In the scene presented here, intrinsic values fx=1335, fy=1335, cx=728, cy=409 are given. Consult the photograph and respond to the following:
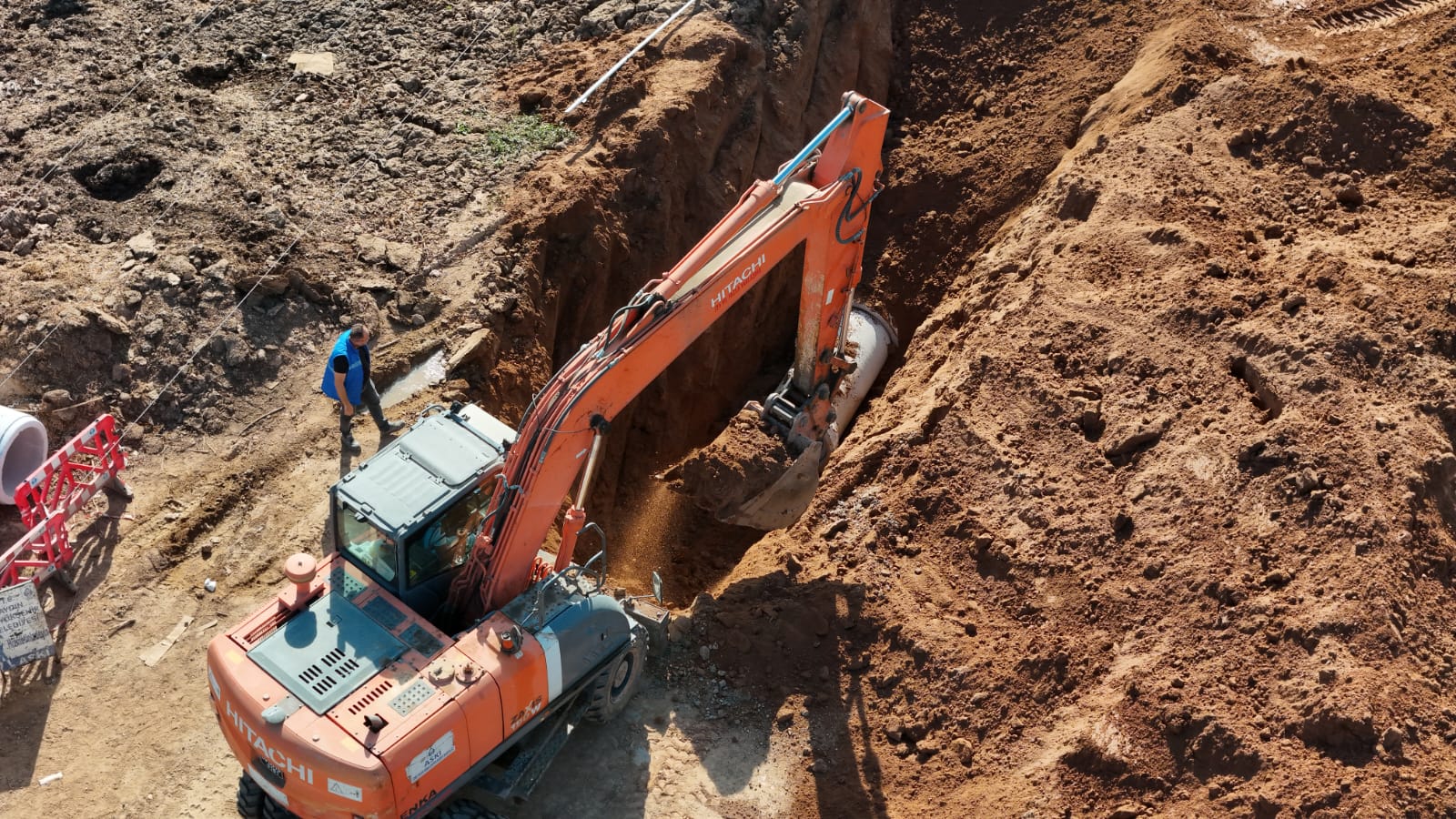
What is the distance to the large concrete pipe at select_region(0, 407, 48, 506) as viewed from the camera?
11688 millimetres

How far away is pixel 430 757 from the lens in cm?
891

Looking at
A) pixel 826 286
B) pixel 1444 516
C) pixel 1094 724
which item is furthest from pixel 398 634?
pixel 1444 516

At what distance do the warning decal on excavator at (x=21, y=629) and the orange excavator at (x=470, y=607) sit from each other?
217 centimetres

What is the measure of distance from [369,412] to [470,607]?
337 centimetres

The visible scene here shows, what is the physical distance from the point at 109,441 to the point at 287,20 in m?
6.27

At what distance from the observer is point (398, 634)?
9320 millimetres

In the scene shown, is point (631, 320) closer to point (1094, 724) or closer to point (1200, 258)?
point (1094, 724)

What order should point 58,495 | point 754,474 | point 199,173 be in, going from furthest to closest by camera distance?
point 199,173 → point 58,495 → point 754,474

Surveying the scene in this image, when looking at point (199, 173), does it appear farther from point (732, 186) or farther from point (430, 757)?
point (430, 757)

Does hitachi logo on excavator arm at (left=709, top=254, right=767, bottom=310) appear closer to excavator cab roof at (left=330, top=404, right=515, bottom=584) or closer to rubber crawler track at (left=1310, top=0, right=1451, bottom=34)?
excavator cab roof at (left=330, top=404, right=515, bottom=584)

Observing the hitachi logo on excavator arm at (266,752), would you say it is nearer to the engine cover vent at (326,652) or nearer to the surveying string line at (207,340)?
the engine cover vent at (326,652)

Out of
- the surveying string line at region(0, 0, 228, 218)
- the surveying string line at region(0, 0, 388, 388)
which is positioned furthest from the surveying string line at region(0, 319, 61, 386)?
the surveying string line at region(0, 0, 228, 218)

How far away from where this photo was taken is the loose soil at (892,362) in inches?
406

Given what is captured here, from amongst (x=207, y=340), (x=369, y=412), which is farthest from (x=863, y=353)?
(x=207, y=340)
